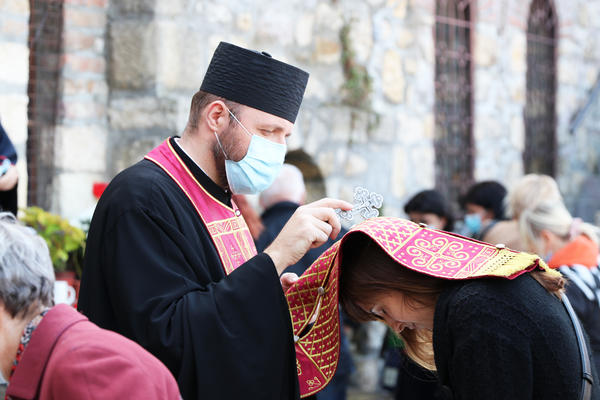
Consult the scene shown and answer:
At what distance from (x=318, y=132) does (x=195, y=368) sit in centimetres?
368

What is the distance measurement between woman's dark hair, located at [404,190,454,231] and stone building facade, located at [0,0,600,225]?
764 mm

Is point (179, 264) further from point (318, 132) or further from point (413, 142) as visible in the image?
point (413, 142)

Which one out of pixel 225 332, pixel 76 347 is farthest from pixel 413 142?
pixel 76 347

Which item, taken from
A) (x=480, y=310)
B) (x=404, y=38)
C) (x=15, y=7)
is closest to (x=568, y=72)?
(x=404, y=38)

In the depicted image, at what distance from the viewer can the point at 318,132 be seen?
18.3 feet

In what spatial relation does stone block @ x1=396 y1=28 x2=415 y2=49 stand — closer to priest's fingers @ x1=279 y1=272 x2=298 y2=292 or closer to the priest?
the priest

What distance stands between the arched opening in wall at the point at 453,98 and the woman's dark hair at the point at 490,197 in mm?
1518

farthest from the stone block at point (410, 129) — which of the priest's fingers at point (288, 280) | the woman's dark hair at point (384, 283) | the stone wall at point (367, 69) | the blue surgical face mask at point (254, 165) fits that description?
the woman's dark hair at point (384, 283)

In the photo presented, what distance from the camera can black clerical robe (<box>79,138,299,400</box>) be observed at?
202cm

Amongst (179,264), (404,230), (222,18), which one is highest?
(222,18)

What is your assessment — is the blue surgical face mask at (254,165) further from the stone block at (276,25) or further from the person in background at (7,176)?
the stone block at (276,25)

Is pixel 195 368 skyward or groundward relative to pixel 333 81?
groundward

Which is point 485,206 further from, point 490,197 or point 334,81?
point 334,81

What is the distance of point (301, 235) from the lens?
2127 millimetres
